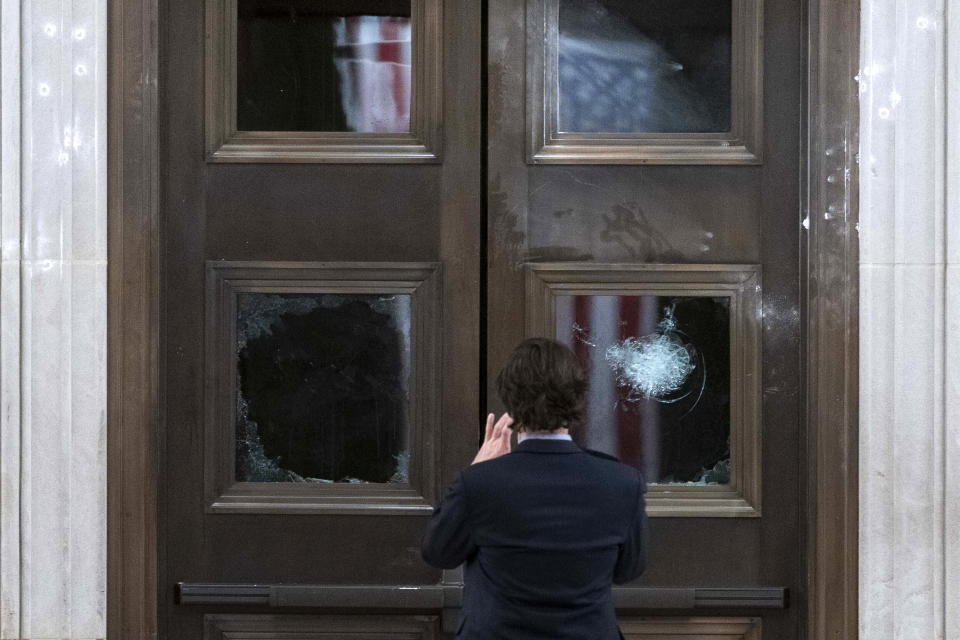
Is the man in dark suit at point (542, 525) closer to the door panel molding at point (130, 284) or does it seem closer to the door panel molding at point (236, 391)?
the door panel molding at point (236, 391)

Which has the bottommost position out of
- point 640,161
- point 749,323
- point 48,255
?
point 749,323

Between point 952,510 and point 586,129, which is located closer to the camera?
point 952,510

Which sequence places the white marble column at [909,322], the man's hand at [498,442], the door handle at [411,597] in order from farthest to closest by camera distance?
the door handle at [411,597] → the white marble column at [909,322] → the man's hand at [498,442]

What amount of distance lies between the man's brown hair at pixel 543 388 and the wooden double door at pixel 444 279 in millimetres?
927

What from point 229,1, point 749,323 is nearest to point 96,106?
point 229,1

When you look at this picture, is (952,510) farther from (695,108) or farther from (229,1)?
(229,1)

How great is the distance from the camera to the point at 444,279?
3217mm

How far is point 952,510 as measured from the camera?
3014 millimetres

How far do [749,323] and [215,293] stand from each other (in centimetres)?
179

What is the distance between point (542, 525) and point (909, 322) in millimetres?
1566

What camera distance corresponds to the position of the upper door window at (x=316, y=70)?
324 centimetres

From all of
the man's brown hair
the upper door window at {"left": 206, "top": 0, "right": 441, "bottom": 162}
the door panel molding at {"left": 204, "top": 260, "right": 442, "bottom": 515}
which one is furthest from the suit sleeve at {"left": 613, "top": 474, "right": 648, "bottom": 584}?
the upper door window at {"left": 206, "top": 0, "right": 441, "bottom": 162}

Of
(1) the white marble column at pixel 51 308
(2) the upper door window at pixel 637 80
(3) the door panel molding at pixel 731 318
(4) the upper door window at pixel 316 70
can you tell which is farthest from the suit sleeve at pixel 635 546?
(1) the white marble column at pixel 51 308

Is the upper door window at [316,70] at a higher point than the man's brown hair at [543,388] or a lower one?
higher
